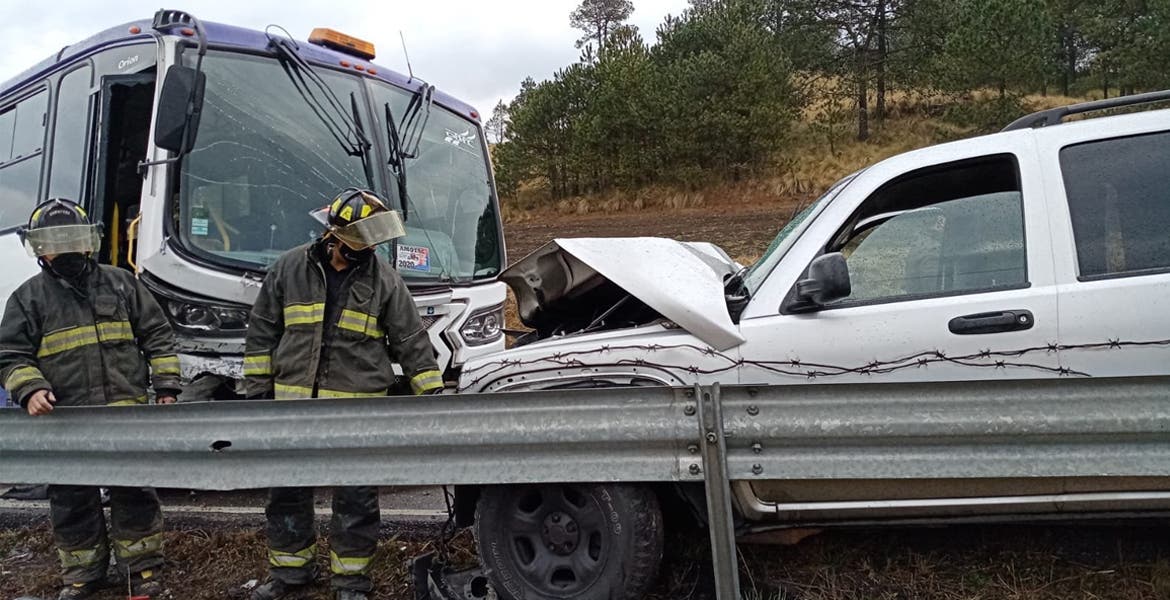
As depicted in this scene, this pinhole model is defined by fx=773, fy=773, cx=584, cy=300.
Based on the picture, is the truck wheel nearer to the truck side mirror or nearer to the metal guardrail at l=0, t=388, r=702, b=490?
the metal guardrail at l=0, t=388, r=702, b=490

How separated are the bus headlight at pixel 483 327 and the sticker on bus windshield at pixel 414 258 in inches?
19.6

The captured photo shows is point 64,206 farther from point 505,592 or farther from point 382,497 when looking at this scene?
point 505,592

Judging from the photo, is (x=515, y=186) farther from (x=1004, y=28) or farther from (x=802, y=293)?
(x=802, y=293)

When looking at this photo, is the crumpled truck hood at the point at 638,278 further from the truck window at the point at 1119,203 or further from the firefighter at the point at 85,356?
the firefighter at the point at 85,356

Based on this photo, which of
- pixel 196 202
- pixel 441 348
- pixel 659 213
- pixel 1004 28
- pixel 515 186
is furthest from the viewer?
pixel 515 186

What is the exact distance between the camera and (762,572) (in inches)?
131

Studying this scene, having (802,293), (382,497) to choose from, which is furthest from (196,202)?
(802,293)

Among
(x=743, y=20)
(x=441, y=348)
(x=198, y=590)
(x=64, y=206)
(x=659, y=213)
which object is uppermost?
(x=743, y=20)

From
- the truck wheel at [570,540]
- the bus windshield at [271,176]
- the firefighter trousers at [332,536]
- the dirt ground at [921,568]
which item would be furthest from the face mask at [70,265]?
the truck wheel at [570,540]

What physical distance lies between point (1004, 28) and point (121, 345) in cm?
2320

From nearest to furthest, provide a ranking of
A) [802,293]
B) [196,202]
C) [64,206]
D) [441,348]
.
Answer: [802,293], [64,206], [196,202], [441,348]

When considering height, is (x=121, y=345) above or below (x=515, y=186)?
below

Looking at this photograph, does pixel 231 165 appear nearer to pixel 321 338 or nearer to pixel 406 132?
pixel 406 132

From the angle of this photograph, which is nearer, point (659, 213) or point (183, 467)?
point (183, 467)
